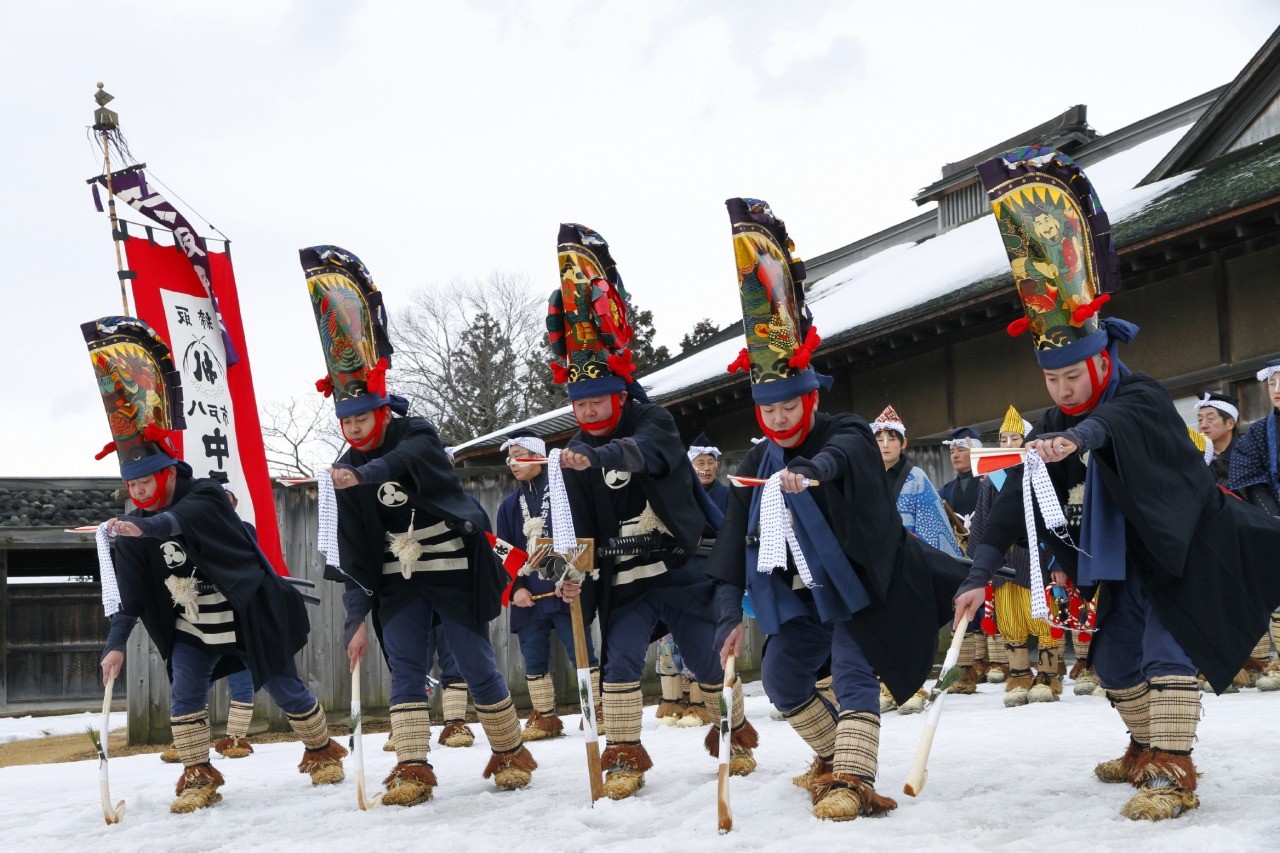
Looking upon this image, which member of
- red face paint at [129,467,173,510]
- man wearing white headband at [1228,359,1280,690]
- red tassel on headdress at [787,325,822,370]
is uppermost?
red face paint at [129,467,173,510]

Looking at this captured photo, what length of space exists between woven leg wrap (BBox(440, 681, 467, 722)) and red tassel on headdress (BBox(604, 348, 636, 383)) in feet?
11.7

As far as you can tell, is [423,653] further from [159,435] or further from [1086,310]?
[1086,310]

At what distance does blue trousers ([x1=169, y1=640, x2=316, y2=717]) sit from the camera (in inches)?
251

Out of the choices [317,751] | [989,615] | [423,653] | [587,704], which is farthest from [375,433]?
[989,615]

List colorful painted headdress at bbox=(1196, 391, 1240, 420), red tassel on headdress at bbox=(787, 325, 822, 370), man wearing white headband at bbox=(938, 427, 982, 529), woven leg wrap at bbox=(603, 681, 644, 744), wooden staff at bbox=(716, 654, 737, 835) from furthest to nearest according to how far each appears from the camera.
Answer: man wearing white headband at bbox=(938, 427, 982, 529) < colorful painted headdress at bbox=(1196, 391, 1240, 420) < woven leg wrap at bbox=(603, 681, 644, 744) < red tassel on headdress at bbox=(787, 325, 822, 370) < wooden staff at bbox=(716, 654, 737, 835)

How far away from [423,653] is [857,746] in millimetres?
2381

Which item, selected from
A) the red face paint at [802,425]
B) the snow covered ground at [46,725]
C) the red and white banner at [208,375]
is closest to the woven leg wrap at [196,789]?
the red face paint at [802,425]

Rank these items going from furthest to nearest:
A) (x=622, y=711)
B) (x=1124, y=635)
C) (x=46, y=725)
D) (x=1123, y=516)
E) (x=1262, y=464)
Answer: (x=46, y=725), (x=1262, y=464), (x=622, y=711), (x=1124, y=635), (x=1123, y=516)

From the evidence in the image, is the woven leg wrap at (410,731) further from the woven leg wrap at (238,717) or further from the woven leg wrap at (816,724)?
the woven leg wrap at (238,717)

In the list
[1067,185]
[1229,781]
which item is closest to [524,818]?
[1229,781]

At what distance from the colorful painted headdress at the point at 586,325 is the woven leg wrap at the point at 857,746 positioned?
205cm

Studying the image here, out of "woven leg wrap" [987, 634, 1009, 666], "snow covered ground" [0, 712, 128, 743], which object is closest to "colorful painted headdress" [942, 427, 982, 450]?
"woven leg wrap" [987, 634, 1009, 666]

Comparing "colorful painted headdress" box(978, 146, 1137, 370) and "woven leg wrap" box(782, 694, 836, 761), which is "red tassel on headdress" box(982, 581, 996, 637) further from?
"colorful painted headdress" box(978, 146, 1137, 370)

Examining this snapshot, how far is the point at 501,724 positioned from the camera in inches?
242
